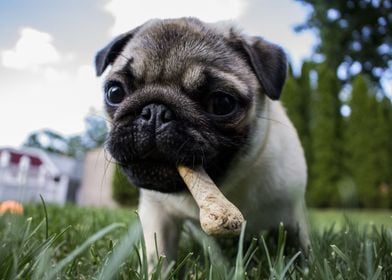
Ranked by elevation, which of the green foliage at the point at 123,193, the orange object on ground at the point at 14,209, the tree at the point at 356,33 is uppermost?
the tree at the point at 356,33

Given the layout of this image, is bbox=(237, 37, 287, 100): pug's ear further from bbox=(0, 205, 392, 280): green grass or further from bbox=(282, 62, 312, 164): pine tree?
bbox=(282, 62, 312, 164): pine tree

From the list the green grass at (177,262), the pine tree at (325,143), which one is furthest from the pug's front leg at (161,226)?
the pine tree at (325,143)

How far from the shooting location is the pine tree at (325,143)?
13.2 metres

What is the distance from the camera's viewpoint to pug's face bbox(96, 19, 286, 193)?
79.8 inches

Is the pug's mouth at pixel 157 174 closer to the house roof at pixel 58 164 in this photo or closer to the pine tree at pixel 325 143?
the pine tree at pixel 325 143

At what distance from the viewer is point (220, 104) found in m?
2.22

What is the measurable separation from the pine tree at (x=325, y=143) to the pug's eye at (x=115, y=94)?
11.1 metres

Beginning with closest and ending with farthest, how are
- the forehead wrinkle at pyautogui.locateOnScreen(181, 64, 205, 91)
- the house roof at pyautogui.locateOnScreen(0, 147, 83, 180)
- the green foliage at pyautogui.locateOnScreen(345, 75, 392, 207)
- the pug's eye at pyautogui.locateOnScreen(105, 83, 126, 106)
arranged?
the forehead wrinkle at pyautogui.locateOnScreen(181, 64, 205, 91)
the pug's eye at pyautogui.locateOnScreen(105, 83, 126, 106)
the green foliage at pyautogui.locateOnScreen(345, 75, 392, 207)
the house roof at pyautogui.locateOnScreen(0, 147, 83, 180)

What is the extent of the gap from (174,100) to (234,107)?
1.04 feet

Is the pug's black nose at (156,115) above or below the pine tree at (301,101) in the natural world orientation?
below

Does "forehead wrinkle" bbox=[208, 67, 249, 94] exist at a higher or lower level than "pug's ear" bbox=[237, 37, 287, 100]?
lower

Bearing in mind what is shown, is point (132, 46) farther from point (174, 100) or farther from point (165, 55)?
point (174, 100)

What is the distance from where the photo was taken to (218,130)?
2191 mm

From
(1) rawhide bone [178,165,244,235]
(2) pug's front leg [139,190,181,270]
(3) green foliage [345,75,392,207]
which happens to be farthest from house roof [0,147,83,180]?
(1) rawhide bone [178,165,244,235]
